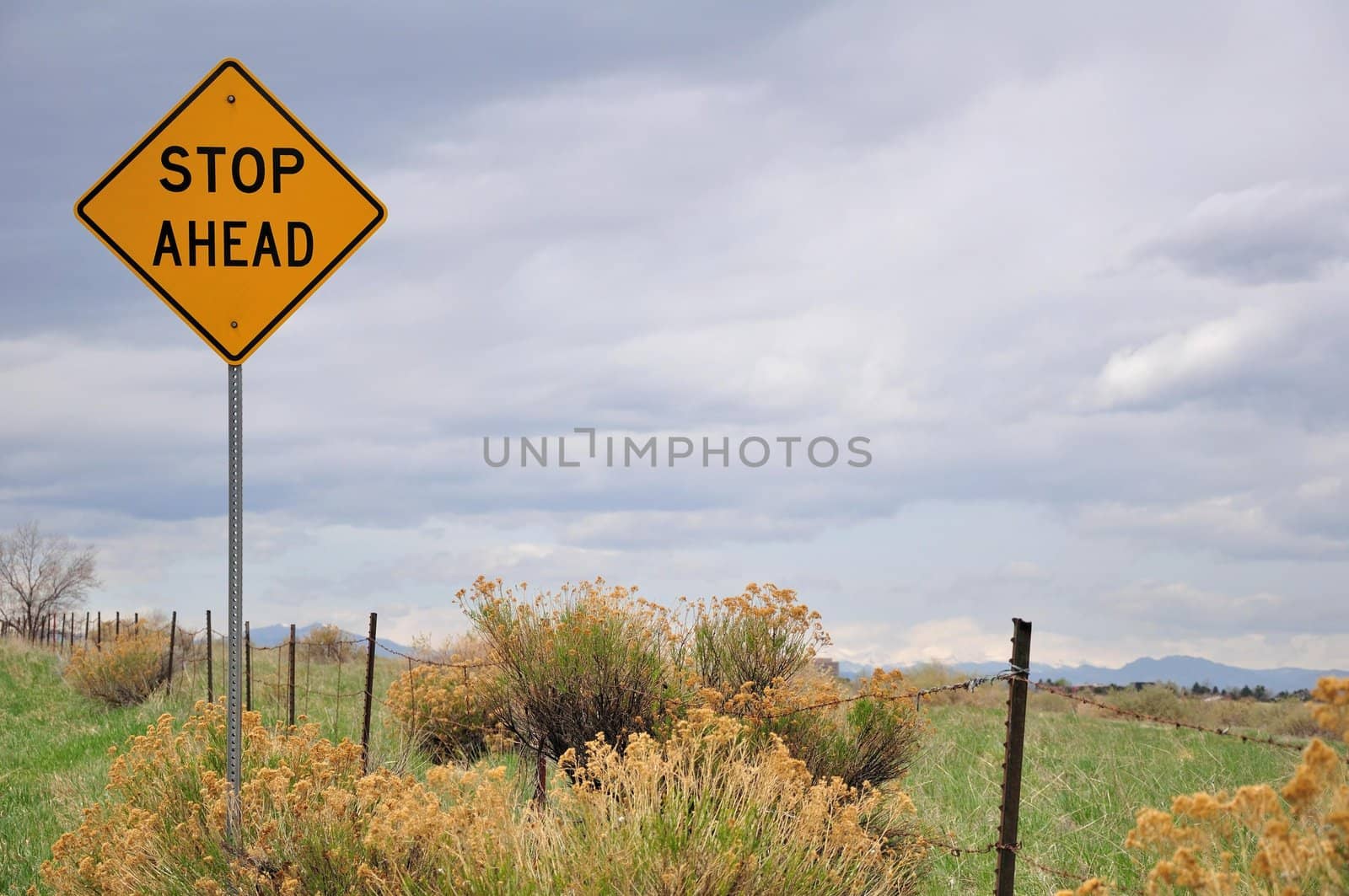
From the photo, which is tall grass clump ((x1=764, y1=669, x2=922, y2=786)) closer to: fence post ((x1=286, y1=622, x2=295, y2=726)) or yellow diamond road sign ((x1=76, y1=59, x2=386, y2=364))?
yellow diamond road sign ((x1=76, y1=59, x2=386, y2=364))

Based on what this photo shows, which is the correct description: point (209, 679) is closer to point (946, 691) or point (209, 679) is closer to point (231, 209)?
point (946, 691)

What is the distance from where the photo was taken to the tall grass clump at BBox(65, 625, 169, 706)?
22.0 meters

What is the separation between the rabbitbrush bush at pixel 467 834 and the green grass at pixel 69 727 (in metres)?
1.13

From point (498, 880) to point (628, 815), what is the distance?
0.66 meters

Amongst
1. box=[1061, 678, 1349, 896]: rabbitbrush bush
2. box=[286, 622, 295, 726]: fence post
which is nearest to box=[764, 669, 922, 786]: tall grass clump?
box=[1061, 678, 1349, 896]: rabbitbrush bush

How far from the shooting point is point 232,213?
650 centimetres

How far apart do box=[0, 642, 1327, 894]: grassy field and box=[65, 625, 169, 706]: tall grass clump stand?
476mm

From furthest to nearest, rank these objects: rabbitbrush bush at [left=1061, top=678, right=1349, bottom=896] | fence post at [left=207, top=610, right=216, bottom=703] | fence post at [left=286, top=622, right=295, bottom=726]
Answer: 1. fence post at [left=207, top=610, right=216, bottom=703]
2. fence post at [left=286, top=622, right=295, bottom=726]
3. rabbitbrush bush at [left=1061, top=678, right=1349, bottom=896]

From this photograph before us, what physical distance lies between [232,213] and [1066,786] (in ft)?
30.8

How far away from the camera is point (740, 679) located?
10.2 meters

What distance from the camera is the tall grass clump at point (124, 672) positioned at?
2197 cm

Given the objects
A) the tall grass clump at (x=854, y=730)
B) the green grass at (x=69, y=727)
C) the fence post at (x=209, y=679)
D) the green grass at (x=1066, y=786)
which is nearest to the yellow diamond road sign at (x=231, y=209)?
the green grass at (x=69, y=727)

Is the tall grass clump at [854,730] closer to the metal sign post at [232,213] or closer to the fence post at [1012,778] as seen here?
the fence post at [1012,778]

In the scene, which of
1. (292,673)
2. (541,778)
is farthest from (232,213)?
(292,673)
